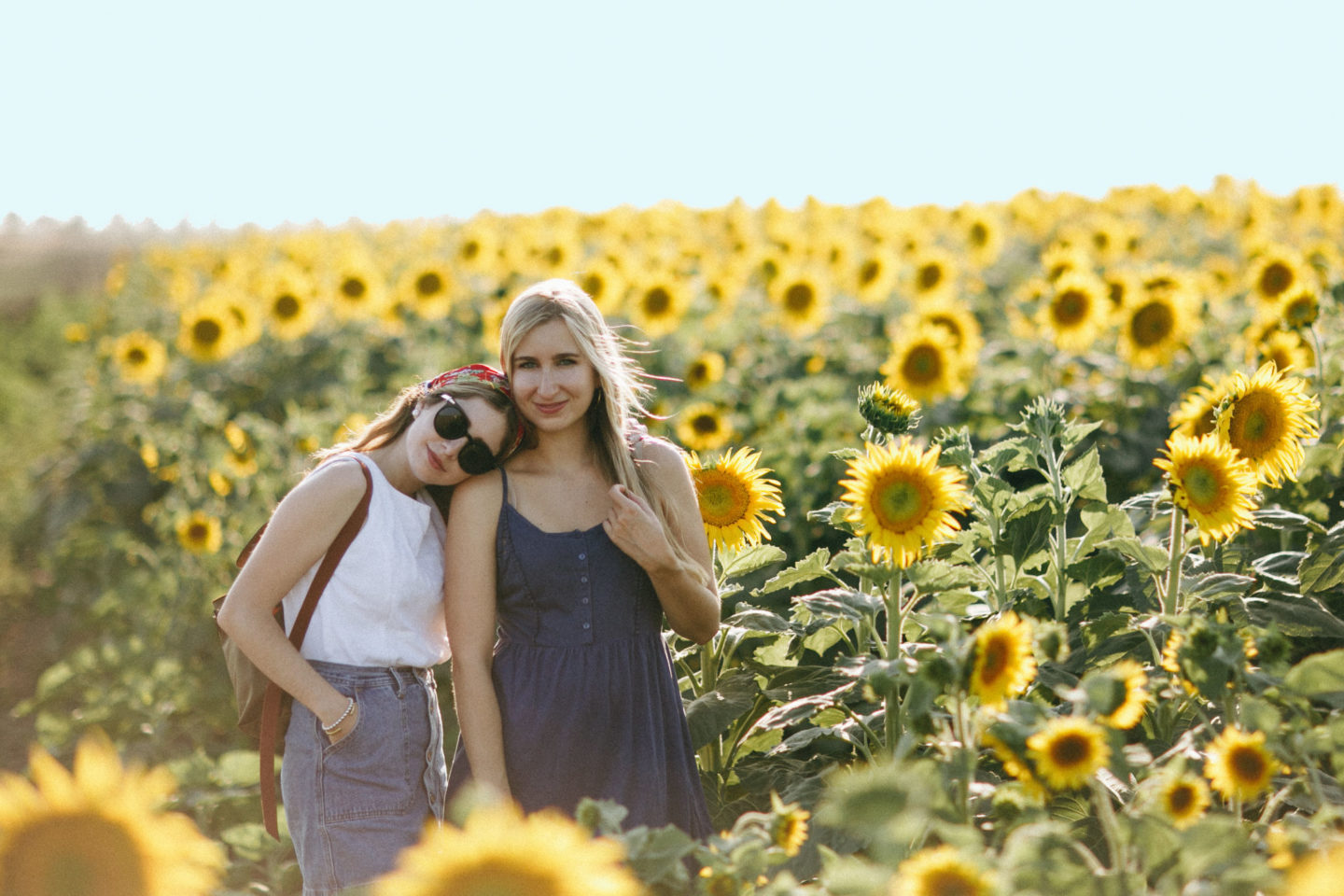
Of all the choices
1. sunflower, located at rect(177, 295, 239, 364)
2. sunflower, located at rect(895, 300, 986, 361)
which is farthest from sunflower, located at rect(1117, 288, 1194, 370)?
sunflower, located at rect(177, 295, 239, 364)

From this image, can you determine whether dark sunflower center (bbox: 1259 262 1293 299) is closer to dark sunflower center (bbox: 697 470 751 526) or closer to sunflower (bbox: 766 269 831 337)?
sunflower (bbox: 766 269 831 337)

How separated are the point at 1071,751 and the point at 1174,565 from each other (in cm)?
101

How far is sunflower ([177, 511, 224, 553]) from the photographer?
5020mm

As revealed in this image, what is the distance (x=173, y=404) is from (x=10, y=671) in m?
2.33

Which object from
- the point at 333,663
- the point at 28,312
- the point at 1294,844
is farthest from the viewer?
the point at 28,312

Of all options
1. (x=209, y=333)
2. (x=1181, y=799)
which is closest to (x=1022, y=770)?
(x=1181, y=799)

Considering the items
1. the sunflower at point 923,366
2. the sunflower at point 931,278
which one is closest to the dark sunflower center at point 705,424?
the sunflower at point 923,366

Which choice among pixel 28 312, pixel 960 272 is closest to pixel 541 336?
pixel 960 272

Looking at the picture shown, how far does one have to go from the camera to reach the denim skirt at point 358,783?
7.64 feet

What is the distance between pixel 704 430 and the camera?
4.49m

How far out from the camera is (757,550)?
8.82ft

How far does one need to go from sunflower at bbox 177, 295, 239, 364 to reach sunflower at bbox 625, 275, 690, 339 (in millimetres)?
2561

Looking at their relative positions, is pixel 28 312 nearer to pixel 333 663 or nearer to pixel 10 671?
pixel 10 671

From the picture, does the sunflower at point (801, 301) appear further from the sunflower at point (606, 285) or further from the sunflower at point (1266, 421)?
the sunflower at point (1266, 421)
